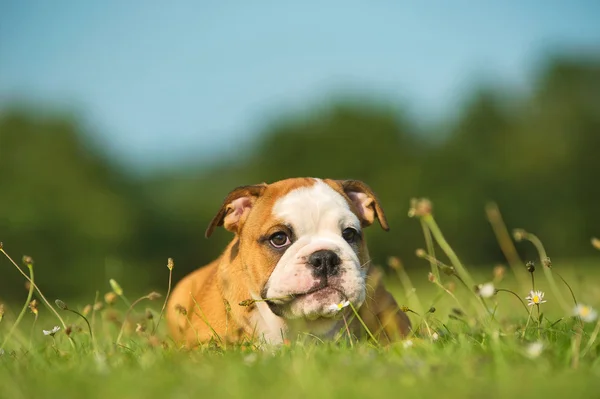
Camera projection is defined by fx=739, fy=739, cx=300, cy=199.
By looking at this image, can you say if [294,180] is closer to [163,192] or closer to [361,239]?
[361,239]

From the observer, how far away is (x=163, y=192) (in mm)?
44844

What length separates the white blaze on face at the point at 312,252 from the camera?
211 inches

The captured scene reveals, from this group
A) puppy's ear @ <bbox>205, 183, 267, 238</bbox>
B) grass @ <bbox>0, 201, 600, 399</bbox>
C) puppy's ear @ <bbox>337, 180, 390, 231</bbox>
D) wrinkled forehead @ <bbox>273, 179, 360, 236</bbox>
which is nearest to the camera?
grass @ <bbox>0, 201, 600, 399</bbox>

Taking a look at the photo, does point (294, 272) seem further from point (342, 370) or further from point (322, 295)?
point (342, 370)

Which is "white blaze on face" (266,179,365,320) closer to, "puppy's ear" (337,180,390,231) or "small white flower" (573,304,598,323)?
"puppy's ear" (337,180,390,231)

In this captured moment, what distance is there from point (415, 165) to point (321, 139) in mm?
5627

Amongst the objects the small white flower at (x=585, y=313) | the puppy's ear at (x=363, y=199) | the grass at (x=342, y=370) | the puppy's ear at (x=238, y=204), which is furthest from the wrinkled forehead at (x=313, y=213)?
the small white flower at (x=585, y=313)

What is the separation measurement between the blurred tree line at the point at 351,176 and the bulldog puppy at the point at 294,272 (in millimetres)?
26735

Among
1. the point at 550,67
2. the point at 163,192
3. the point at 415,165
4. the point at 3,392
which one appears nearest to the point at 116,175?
the point at 163,192

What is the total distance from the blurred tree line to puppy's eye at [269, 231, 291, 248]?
89.1 ft

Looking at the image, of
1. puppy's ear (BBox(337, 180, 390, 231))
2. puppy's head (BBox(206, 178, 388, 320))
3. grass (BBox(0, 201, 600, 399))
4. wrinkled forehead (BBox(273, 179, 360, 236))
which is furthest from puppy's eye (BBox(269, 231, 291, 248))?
grass (BBox(0, 201, 600, 399))

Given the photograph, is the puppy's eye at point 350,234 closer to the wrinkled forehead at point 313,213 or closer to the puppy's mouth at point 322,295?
the wrinkled forehead at point 313,213

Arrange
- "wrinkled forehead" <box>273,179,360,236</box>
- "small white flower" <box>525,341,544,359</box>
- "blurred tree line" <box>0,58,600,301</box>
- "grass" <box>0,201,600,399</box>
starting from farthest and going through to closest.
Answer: "blurred tree line" <box>0,58,600,301</box>, "wrinkled forehead" <box>273,179,360,236</box>, "small white flower" <box>525,341,544,359</box>, "grass" <box>0,201,600,399</box>

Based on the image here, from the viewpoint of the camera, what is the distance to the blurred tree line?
112ft
